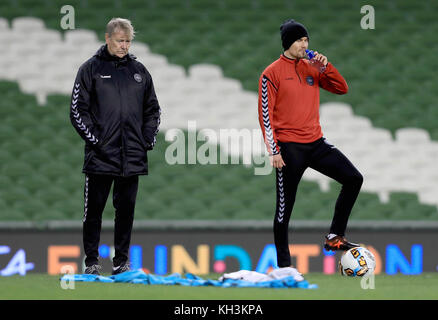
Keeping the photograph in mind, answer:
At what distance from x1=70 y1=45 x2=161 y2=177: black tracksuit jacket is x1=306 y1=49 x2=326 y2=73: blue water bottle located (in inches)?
43.3

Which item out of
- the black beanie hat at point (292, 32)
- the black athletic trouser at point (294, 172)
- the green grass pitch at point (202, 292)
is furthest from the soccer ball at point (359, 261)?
the black beanie hat at point (292, 32)

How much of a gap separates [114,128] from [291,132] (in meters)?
1.14

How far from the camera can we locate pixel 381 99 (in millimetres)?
8008

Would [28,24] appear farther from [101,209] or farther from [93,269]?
[93,269]

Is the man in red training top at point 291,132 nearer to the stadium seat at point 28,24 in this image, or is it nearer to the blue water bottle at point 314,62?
the blue water bottle at point 314,62

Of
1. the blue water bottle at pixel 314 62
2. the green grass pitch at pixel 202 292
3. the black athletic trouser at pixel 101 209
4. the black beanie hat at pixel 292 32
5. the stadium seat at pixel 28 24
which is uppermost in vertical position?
the stadium seat at pixel 28 24

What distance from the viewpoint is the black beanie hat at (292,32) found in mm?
Answer: 5488

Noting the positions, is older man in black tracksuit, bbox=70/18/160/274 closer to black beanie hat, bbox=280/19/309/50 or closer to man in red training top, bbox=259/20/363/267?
man in red training top, bbox=259/20/363/267

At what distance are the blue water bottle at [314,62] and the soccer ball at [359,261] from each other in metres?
1.21

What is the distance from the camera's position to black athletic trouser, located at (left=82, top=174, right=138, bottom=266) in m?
5.48

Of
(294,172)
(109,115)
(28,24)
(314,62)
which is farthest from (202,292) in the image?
(28,24)

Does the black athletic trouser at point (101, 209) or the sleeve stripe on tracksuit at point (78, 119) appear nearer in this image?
the sleeve stripe on tracksuit at point (78, 119)

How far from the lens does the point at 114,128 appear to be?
17.8 ft
